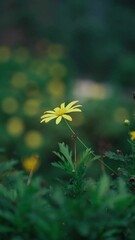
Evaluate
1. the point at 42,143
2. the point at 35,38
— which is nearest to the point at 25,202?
the point at 42,143

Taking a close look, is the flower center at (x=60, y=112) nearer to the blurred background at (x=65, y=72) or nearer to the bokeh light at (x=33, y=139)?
the blurred background at (x=65, y=72)

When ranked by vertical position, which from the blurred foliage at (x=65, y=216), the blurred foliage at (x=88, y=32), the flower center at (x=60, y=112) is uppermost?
the blurred foliage at (x=88, y=32)

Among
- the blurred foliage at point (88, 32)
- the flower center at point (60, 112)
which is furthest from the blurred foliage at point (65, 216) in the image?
the blurred foliage at point (88, 32)

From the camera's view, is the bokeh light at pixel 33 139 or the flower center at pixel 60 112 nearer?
the flower center at pixel 60 112

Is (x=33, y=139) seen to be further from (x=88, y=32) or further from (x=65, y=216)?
(x=88, y=32)

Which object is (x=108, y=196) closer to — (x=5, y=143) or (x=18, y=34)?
(x=5, y=143)

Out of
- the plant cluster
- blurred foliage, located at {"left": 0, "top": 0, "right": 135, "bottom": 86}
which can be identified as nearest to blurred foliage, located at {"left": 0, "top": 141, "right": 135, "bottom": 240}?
the plant cluster

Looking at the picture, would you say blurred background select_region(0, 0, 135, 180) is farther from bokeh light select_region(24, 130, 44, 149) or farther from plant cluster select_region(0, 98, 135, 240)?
plant cluster select_region(0, 98, 135, 240)

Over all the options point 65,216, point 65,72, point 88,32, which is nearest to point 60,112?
point 65,216
